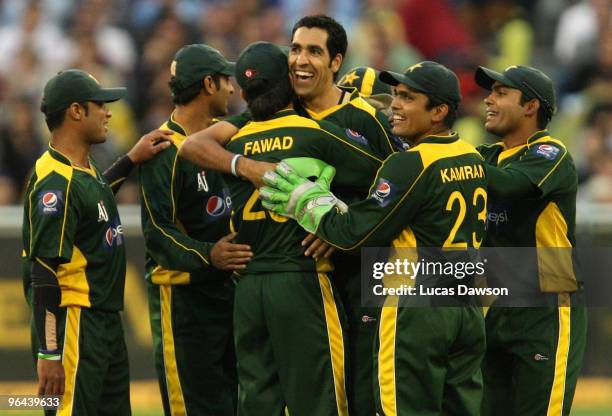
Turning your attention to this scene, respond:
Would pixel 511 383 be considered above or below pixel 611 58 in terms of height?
below

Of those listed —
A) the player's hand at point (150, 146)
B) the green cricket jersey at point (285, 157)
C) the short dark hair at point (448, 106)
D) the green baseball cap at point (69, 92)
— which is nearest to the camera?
the short dark hair at point (448, 106)

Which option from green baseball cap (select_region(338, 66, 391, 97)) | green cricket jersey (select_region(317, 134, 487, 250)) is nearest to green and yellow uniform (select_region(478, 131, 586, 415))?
green cricket jersey (select_region(317, 134, 487, 250))

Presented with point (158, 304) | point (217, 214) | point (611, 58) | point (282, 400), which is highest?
point (611, 58)

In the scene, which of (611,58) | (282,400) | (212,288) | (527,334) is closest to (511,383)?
(527,334)

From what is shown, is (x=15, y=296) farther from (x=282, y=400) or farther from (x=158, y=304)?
(x=282, y=400)

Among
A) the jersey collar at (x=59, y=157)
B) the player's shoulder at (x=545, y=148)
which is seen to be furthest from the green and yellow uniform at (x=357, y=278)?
the jersey collar at (x=59, y=157)

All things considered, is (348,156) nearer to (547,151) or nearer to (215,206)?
(547,151)

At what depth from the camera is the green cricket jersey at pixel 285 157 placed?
7.16 meters

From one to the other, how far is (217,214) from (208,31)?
20.8ft

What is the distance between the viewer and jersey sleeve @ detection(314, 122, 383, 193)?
23.6 ft

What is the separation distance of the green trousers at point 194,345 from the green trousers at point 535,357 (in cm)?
169

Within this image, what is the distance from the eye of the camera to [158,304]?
8320 millimetres

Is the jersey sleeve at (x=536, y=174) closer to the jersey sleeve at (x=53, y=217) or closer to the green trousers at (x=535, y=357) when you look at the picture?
the green trousers at (x=535, y=357)

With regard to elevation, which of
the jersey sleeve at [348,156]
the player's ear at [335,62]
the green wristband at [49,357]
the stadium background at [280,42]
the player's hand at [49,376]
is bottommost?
the player's hand at [49,376]
